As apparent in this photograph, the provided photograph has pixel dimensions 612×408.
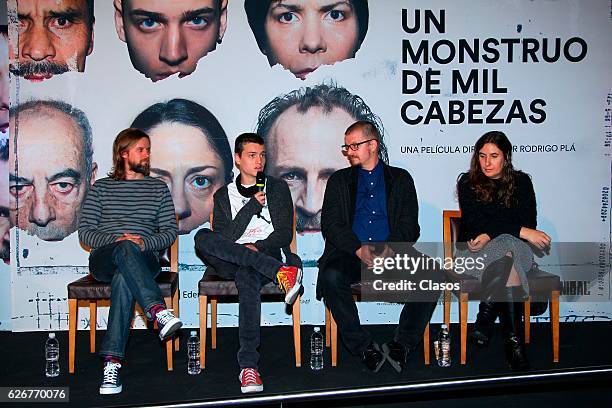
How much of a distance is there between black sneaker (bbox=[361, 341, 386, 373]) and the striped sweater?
1.27 metres

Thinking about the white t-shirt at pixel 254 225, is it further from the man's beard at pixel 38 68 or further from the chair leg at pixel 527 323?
the chair leg at pixel 527 323

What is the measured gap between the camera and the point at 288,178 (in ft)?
17.1

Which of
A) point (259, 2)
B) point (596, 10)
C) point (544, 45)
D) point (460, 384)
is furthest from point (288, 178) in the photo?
point (460, 384)

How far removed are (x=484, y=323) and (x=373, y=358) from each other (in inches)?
32.5

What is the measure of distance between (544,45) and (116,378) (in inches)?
139

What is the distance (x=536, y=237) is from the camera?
4.38 m

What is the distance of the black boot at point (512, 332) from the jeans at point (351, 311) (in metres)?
0.39

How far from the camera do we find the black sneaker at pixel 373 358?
4164 millimetres

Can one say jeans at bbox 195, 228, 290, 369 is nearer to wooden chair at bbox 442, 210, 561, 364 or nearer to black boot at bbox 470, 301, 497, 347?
wooden chair at bbox 442, 210, 561, 364

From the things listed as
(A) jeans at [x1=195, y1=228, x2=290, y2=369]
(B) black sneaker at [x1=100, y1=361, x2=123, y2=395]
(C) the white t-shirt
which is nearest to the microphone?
(C) the white t-shirt

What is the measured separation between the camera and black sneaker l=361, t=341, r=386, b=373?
13.7 ft

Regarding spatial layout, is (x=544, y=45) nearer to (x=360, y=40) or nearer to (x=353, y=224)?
(x=360, y=40)

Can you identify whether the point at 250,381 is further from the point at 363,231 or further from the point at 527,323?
the point at 527,323

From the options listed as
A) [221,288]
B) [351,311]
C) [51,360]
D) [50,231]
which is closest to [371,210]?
[351,311]
